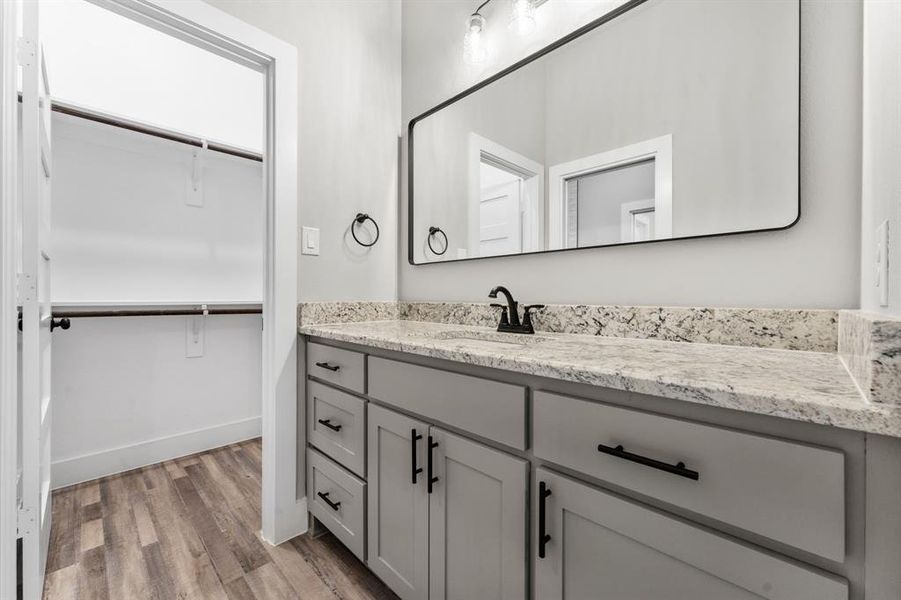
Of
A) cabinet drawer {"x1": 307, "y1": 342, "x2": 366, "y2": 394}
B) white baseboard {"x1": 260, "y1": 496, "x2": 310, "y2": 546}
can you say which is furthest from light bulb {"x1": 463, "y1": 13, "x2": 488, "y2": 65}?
white baseboard {"x1": 260, "y1": 496, "x2": 310, "y2": 546}

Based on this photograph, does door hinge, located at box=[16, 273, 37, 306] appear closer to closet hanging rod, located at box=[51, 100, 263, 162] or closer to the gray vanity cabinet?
the gray vanity cabinet

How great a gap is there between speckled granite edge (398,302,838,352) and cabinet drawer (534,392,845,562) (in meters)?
0.58

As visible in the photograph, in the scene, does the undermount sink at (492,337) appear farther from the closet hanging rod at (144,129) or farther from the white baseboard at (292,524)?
the closet hanging rod at (144,129)

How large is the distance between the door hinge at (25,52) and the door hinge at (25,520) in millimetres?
1300

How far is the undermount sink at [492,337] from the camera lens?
49.8 inches

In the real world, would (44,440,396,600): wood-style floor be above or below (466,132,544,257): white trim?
below

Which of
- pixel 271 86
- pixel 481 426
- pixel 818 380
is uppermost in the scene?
pixel 271 86

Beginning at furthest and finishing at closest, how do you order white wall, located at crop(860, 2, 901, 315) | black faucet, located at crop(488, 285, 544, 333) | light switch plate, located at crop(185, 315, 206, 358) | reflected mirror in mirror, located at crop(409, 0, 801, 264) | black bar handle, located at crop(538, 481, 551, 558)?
1. light switch plate, located at crop(185, 315, 206, 358)
2. black faucet, located at crop(488, 285, 544, 333)
3. reflected mirror in mirror, located at crop(409, 0, 801, 264)
4. black bar handle, located at crop(538, 481, 551, 558)
5. white wall, located at crop(860, 2, 901, 315)

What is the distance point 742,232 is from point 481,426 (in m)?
0.89

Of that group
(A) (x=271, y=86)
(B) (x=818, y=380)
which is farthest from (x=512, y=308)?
(A) (x=271, y=86)

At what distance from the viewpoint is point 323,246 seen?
1787mm

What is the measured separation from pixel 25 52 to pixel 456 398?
159cm

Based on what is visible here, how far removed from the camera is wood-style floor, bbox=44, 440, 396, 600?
1.34 m

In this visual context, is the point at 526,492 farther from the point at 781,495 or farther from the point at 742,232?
the point at 742,232
